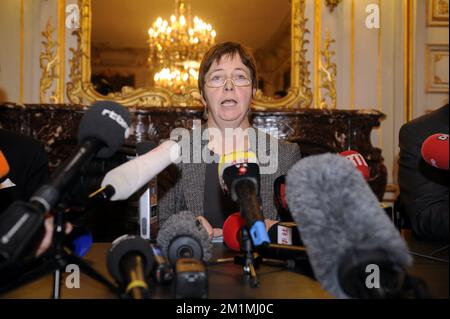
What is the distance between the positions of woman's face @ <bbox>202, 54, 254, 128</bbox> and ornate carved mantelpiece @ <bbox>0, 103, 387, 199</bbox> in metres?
1.69

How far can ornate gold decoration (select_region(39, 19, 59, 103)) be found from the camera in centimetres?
→ 382

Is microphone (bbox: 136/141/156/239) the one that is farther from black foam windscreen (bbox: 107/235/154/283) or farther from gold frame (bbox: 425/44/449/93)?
gold frame (bbox: 425/44/449/93)

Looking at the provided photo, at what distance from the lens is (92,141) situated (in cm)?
84

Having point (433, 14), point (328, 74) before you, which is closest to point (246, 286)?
point (328, 74)

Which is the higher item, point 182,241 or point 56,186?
point 56,186

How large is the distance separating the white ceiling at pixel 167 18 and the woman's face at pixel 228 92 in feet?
6.57

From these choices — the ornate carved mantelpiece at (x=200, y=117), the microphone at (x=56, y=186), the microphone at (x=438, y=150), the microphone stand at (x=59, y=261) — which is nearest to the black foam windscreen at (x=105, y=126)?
the microphone at (x=56, y=186)

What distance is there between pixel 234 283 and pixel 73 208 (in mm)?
332

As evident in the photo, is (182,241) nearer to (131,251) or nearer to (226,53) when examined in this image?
(131,251)

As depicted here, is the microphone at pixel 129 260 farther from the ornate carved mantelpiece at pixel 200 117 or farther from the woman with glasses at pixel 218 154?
the ornate carved mantelpiece at pixel 200 117

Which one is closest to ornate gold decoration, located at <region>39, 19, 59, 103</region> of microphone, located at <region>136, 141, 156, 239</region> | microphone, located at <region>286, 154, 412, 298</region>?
microphone, located at <region>136, 141, 156, 239</region>

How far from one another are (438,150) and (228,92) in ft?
3.35

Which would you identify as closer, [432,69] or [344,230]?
[344,230]
